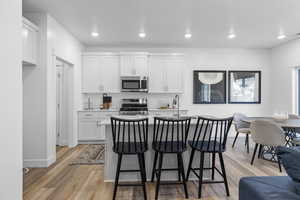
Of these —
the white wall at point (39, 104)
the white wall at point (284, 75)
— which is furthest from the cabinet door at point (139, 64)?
the white wall at point (284, 75)

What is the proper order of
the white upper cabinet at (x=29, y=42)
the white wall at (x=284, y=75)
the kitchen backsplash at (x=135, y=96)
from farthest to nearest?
the kitchen backsplash at (x=135, y=96)
the white wall at (x=284, y=75)
the white upper cabinet at (x=29, y=42)

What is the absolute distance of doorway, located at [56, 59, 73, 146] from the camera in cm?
513

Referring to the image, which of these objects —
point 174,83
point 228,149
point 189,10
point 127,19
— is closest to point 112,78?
point 174,83

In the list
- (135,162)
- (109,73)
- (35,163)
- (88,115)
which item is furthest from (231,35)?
(35,163)

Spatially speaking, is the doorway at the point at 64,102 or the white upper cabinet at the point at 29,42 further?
the doorway at the point at 64,102

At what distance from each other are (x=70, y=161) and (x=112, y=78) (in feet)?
8.58

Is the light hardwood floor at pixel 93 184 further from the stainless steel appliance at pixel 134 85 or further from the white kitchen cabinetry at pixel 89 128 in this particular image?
the stainless steel appliance at pixel 134 85

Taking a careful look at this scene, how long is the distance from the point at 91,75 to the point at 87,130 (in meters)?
1.55

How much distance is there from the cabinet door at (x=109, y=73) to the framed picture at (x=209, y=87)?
2.33 m

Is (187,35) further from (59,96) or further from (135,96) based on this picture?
(59,96)

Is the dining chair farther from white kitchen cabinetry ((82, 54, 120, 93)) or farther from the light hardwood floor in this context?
white kitchen cabinetry ((82, 54, 120, 93))

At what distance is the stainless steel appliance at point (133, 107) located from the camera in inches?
225

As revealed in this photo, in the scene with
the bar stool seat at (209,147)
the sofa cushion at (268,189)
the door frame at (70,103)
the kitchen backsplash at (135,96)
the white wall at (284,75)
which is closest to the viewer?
the sofa cushion at (268,189)

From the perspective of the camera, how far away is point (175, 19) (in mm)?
4023
